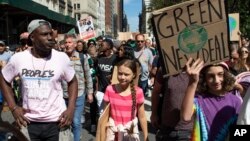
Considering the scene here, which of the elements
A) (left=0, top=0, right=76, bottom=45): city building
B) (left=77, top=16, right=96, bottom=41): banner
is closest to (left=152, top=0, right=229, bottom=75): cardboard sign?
(left=77, top=16, right=96, bottom=41): banner

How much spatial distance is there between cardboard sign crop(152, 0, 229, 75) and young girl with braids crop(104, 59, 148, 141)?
1.55m

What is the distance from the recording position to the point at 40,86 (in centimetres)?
399

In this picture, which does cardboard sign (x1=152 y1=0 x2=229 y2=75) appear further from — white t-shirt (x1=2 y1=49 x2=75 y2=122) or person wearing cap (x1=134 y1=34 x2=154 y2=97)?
person wearing cap (x1=134 y1=34 x2=154 y2=97)

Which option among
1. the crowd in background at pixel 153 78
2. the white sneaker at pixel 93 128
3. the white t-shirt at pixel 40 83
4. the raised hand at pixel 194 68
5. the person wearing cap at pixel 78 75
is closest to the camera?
the raised hand at pixel 194 68

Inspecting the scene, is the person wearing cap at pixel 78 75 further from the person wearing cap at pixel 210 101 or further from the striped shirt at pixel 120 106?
the person wearing cap at pixel 210 101

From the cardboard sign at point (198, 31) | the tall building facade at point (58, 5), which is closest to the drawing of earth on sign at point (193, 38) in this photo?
the cardboard sign at point (198, 31)

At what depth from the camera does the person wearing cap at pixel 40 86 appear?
4.00m

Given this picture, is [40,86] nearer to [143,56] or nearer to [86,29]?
[143,56]

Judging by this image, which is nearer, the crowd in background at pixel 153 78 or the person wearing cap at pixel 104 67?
the crowd in background at pixel 153 78

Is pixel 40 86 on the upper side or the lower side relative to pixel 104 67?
lower

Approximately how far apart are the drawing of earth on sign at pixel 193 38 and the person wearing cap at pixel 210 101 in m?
0.08

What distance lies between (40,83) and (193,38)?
1501 mm

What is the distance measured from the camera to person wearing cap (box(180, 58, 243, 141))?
3.03 metres

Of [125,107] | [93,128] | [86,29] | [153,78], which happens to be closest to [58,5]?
[86,29]
